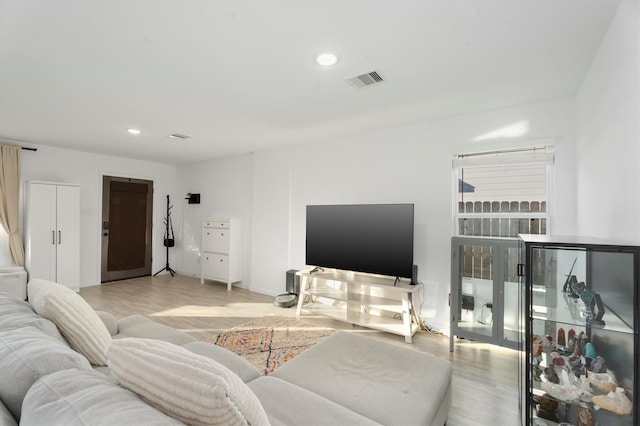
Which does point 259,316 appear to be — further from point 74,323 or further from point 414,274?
point 74,323

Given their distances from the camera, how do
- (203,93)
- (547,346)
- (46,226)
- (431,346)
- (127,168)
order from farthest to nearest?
1. (127,168)
2. (46,226)
3. (431,346)
4. (203,93)
5. (547,346)

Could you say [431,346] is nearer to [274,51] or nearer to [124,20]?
[274,51]

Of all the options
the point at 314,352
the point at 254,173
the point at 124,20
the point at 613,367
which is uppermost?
the point at 124,20

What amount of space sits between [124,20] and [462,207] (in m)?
3.41

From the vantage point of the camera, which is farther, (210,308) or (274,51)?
(210,308)

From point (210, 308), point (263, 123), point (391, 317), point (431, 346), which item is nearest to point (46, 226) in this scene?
point (210, 308)

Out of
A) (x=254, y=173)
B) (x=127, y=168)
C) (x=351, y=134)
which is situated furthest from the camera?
(x=127, y=168)

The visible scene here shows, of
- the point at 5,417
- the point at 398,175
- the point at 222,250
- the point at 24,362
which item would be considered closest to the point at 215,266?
the point at 222,250

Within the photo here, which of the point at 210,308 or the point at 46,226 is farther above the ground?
the point at 46,226

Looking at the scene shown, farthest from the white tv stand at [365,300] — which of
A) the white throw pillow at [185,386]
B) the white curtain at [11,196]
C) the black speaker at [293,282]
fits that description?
the white curtain at [11,196]

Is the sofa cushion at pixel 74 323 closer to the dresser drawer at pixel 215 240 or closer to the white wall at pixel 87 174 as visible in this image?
the dresser drawer at pixel 215 240

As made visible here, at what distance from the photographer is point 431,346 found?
10.6ft

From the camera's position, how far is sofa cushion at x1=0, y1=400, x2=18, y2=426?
78 cm

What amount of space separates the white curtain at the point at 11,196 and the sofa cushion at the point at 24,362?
16.4ft
